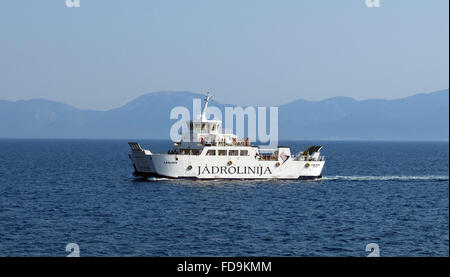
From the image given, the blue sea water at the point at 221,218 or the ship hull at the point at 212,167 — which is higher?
the ship hull at the point at 212,167

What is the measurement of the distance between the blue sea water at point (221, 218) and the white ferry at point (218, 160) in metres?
1.28

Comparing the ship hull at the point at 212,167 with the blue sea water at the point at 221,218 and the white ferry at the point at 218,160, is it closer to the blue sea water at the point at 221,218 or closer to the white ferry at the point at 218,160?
the white ferry at the point at 218,160

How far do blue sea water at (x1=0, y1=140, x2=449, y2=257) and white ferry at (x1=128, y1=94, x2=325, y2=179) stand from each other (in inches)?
50.3

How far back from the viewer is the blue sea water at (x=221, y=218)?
3688 cm

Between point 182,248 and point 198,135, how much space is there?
36347mm

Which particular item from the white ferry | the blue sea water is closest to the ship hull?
the white ferry

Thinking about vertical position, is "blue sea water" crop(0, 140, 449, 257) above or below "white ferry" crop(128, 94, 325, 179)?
below

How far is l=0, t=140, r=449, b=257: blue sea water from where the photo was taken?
36875mm

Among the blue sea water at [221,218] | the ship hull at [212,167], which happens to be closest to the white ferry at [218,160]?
the ship hull at [212,167]

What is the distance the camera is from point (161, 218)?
A: 47.5 meters

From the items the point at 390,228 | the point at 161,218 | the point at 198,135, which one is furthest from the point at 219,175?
the point at 390,228

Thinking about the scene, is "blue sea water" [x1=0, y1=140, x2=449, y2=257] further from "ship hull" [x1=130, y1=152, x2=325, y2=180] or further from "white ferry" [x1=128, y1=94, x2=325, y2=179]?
"white ferry" [x1=128, y1=94, x2=325, y2=179]

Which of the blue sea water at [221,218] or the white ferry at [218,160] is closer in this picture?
the blue sea water at [221,218]

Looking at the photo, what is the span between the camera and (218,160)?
6912 cm
